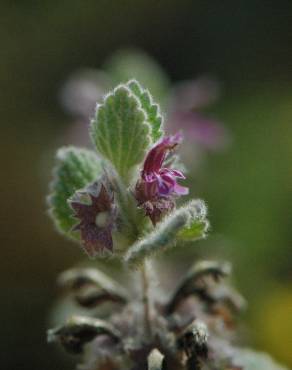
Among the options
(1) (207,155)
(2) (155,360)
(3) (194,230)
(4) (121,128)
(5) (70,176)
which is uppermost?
(1) (207,155)

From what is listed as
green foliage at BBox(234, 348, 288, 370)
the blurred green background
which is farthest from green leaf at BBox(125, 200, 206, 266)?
the blurred green background

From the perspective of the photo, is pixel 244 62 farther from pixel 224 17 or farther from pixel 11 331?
pixel 11 331

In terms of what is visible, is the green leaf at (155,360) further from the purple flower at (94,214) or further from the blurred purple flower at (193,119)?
the blurred purple flower at (193,119)

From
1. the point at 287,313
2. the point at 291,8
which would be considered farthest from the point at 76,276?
the point at 291,8

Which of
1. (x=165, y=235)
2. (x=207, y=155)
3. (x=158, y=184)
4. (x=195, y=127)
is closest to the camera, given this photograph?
(x=165, y=235)

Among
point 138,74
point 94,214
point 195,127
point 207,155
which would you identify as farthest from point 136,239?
point 207,155

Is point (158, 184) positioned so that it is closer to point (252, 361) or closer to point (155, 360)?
point (155, 360)
